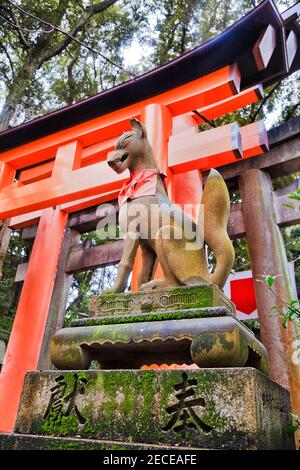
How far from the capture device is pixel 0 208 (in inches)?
225

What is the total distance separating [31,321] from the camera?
5426 millimetres

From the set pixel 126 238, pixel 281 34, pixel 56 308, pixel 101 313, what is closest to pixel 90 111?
pixel 281 34

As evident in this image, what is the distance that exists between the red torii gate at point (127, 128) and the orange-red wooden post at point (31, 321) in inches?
0.6

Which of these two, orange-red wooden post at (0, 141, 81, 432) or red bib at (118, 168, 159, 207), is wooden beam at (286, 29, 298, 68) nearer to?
orange-red wooden post at (0, 141, 81, 432)

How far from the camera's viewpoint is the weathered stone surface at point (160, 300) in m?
1.88

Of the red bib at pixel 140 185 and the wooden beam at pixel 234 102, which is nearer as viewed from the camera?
the red bib at pixel 140 185

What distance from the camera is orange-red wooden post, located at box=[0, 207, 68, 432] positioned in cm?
503

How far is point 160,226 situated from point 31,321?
13.0 feet

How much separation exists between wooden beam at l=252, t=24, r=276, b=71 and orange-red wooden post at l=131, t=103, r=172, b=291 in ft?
4.25

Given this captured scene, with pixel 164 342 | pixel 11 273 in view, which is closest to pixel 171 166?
pixel 164 342

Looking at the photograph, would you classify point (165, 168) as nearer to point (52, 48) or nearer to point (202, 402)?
point (202, 402)

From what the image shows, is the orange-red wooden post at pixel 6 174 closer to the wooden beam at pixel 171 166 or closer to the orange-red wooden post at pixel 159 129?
the wooden beam at pixel 171 166

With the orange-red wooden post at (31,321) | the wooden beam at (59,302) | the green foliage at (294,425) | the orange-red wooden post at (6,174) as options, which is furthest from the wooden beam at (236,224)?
the orange-red wooden post at (6,174)
